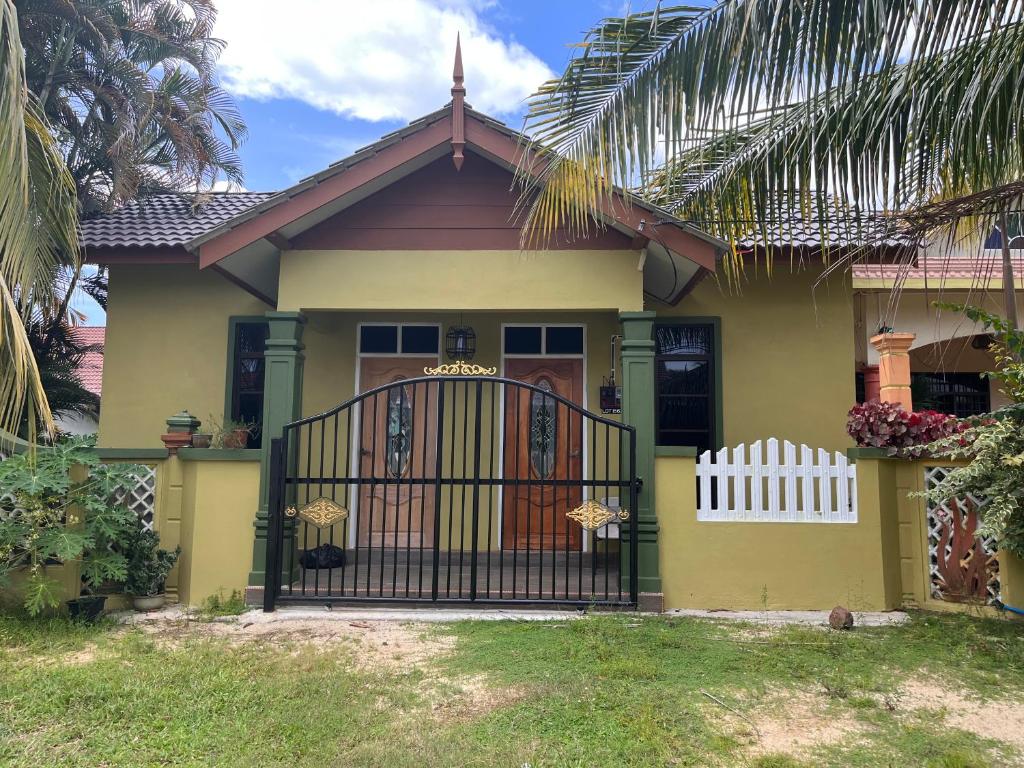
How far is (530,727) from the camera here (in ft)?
11.7

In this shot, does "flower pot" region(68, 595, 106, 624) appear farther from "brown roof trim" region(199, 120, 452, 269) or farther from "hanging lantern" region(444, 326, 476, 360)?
"hanging lantern" region(444, 326, 476, 360)

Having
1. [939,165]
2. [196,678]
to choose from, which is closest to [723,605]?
[939,165]

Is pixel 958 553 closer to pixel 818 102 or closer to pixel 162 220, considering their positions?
pixel 818 102

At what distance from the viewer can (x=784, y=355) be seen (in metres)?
7.96

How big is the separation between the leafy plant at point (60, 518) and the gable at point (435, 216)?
2.60 m

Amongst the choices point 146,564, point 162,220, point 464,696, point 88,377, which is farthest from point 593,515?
point 88,377

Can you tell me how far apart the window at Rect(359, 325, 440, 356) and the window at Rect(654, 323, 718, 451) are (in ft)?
8.80

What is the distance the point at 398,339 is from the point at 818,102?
5.21 meters

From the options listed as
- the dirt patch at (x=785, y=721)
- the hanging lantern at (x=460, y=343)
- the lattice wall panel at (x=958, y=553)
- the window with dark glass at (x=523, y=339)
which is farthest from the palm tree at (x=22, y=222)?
the lattice wall panel at (x=958, y=553)

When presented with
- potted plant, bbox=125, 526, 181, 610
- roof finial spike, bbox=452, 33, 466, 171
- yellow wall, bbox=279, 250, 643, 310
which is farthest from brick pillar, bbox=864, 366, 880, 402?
potted plant, bbox=125, 526, 181, 610

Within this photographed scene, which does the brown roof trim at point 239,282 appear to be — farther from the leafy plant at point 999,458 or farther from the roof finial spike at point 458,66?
the leafy plant at point 999,458

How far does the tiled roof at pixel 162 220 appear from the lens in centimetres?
761

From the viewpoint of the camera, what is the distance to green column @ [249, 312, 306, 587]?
6.19 metres

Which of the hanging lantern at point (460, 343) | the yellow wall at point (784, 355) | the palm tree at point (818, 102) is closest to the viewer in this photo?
the palm tree at point (818, 102)
